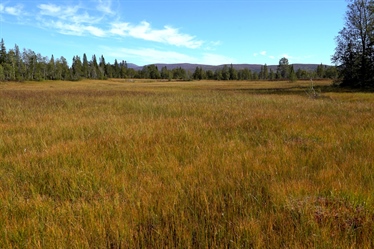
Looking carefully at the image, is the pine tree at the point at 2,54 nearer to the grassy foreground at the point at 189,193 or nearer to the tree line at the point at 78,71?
the tree line at the point at 78,71

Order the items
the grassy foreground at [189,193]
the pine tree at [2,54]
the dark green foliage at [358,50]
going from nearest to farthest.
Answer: the grassy foreground at [189,193], the dark green foliage at [358,50], the pine tree at [2,54]

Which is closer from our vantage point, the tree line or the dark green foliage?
the dark green foliage

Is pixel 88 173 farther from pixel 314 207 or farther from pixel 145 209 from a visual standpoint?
pixel 314 207

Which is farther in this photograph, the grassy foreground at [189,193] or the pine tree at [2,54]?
the pine tree at [2,54]

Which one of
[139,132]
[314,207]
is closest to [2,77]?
[139,132]

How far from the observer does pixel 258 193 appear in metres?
3.02

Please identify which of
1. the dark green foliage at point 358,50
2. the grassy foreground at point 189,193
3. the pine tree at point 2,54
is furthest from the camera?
the pine tree at point 2,54

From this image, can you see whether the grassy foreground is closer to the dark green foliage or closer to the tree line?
the dark green foliage

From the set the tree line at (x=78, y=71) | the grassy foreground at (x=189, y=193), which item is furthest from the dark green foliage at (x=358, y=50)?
the tree line at (x=78, y=71)

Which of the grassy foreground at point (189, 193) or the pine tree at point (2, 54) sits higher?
the pine tree at point (2, 54)

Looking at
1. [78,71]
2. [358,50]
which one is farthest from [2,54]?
[358,50]

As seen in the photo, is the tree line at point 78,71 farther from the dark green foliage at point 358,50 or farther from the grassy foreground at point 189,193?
the grassy foreground at point 189,193

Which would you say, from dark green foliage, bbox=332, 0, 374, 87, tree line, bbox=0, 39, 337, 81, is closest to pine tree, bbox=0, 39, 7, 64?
tree line, bbox=0, 39, 337, 81

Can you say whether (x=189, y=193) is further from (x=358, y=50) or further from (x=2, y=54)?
(x=2, y=54)
